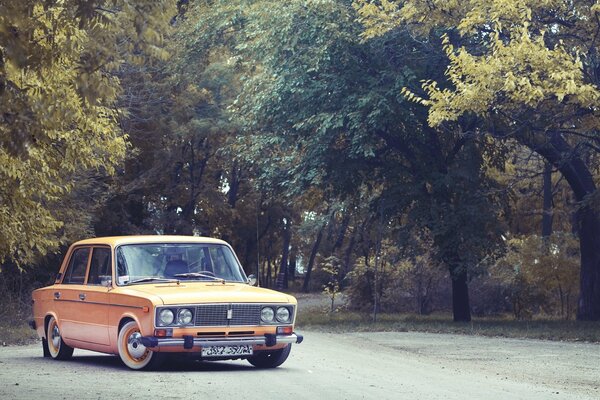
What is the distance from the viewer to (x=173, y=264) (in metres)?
16.6

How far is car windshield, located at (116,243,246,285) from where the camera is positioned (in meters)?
16.4

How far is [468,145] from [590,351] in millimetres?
11206

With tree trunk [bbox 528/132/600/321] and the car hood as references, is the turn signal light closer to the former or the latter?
the car hood

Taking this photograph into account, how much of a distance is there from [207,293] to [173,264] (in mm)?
1272

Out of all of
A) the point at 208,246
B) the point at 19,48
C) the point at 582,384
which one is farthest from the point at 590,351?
the point at 19,48

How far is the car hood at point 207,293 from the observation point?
15219 mm

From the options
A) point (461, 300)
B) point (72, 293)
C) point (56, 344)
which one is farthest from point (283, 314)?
point (461, 300)

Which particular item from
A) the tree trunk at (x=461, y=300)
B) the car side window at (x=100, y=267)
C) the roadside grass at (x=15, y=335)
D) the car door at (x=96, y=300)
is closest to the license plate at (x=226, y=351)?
the car door at (x=96, y=300)

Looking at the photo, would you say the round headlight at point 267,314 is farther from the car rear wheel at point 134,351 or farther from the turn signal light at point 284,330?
the car rear wheel at point 134,351

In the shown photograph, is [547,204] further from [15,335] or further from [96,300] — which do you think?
[96,300]

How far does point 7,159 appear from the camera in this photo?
1997 cm

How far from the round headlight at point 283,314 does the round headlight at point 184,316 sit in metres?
1.27

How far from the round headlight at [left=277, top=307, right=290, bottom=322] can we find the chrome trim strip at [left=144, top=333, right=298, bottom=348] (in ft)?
0.73

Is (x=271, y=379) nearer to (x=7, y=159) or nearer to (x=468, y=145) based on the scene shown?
(x=7, y=159)
